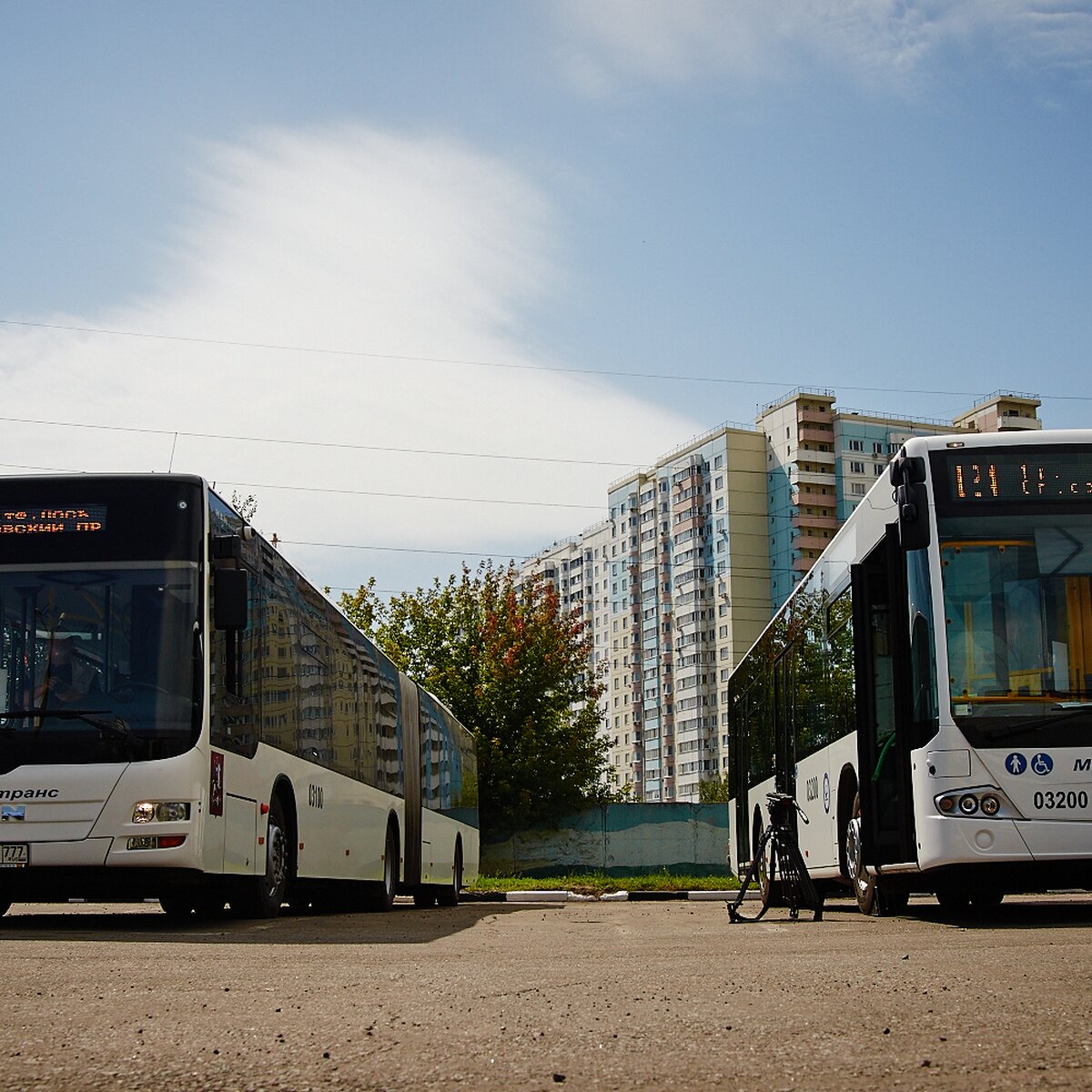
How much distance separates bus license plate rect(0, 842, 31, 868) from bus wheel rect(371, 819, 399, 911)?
7.91 meters

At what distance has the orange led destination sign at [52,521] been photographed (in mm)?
12078

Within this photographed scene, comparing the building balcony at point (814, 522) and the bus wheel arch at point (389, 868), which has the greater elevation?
the building balcony at point (814, 522)

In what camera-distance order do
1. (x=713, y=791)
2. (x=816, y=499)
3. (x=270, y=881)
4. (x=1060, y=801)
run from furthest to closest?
1. (x=816, y=499)
2. (x=713, y=791)
3. (x=270, y=881)
4. (x=1060, y=801)

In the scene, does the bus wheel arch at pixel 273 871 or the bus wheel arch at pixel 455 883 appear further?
the bus wheel arch at pixel 455 883

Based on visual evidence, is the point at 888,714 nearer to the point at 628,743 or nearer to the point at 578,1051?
the point at 578,1051

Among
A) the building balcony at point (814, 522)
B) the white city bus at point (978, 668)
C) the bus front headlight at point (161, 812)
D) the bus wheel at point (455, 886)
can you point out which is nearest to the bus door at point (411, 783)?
the bus wheel at point (455, 886)

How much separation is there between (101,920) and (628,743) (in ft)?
379

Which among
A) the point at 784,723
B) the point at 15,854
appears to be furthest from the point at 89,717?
the point at 784,723

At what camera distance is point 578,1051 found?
504 centimetres

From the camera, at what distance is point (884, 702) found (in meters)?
13.2

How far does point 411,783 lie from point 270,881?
8.11 m

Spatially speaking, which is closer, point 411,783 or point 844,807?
point 844,807

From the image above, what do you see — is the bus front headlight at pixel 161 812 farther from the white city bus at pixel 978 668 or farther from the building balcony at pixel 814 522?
the building balcony at pixel 814 522

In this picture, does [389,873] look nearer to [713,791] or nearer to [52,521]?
[52,521]
